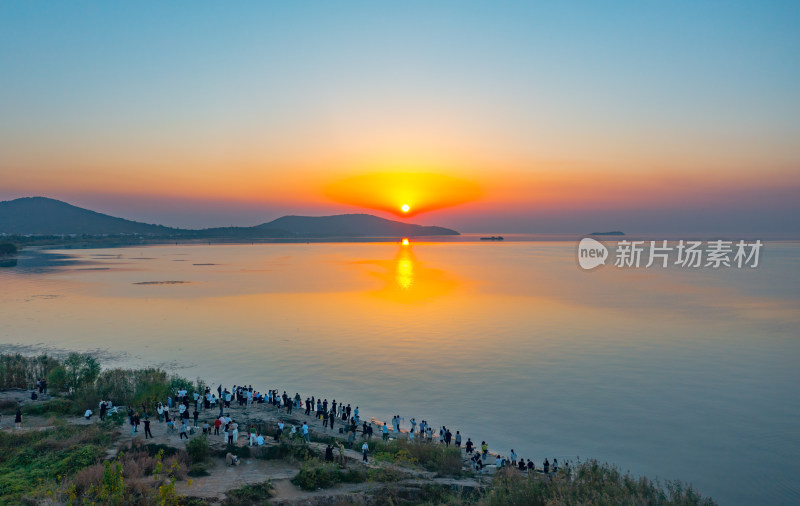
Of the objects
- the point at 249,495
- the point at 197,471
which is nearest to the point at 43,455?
→ the point at 197,471

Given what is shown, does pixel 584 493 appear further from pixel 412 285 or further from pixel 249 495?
pixel 412 285

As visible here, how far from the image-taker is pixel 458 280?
354 feet

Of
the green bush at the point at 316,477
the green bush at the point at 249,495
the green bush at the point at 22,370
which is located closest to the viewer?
the green bush at the point at 249,495

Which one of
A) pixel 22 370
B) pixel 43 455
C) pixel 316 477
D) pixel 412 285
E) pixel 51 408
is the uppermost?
pixel 412 285

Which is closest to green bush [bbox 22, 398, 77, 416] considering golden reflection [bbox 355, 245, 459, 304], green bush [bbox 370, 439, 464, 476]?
green bush [bbox 370, 439, 464, 476]

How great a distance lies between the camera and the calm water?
87.7 feet

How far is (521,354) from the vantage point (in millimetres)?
44031

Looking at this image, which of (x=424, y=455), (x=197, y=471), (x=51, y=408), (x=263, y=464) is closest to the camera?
(x=197, y=471)

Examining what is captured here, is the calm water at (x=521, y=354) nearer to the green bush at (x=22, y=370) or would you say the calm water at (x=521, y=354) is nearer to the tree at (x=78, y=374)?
the green bush at (x=22, y=370)

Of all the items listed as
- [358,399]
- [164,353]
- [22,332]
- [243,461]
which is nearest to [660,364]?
[358,399]

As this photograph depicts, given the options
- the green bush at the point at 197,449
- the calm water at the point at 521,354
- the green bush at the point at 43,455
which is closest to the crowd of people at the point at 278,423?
the green bush at the point at 197,449

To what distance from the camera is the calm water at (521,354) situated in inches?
1053

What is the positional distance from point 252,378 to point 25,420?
47.9ft

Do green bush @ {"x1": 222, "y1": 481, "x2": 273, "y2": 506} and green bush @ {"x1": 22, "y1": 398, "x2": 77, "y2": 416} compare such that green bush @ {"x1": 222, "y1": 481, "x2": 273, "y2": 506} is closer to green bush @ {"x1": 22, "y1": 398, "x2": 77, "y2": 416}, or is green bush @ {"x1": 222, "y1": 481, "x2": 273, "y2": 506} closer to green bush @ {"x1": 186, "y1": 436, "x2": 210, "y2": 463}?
green bush @ {"x1": 186, "y1": 436, "x2": 210, "y2": 463}
